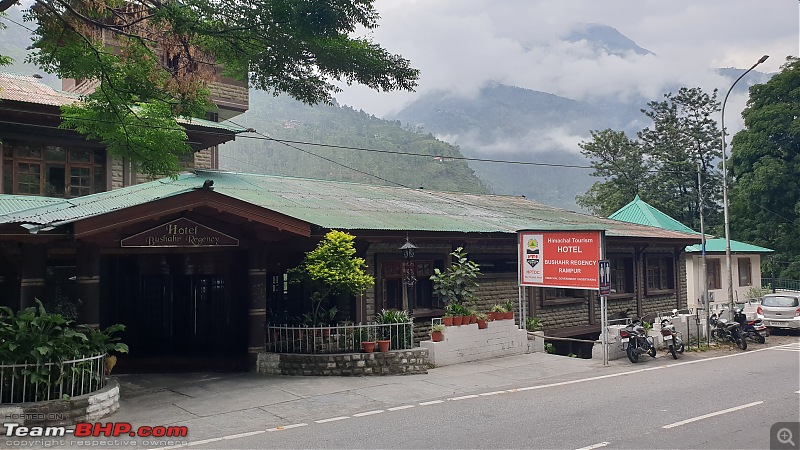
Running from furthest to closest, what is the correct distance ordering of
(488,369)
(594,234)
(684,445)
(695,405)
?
(594,234) → (488,369) → (695,405) → (684,445)

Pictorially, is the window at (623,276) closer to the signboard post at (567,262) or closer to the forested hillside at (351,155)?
the signboard post at (567,262)

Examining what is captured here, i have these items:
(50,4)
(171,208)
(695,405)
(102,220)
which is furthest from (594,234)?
(50,4)

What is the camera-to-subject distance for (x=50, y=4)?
11617 millimetres

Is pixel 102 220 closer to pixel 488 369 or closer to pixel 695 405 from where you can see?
pixel 488 369

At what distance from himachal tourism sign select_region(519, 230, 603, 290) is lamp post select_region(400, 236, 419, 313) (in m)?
3.17

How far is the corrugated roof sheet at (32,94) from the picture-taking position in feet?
52.5

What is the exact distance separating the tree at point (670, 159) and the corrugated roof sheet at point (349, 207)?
26.0 m

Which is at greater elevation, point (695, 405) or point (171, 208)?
point (171, 208)

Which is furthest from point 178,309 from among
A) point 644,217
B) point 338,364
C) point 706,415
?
point 644,217

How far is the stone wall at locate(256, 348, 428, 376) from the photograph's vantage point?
1338 centimetres

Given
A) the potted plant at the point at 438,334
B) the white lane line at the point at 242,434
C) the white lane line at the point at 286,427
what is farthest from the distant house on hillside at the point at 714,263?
the white lane line at the point at 242,434

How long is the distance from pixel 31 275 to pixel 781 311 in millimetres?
22629

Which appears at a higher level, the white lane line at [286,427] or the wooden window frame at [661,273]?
the wooden window frame at [661,273]

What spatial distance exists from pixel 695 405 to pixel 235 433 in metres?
7.62
